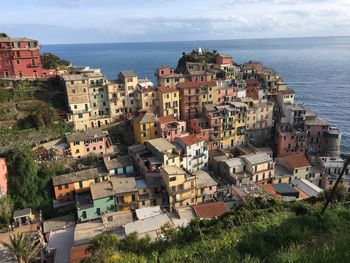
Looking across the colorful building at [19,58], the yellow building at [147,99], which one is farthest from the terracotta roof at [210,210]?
the colorful building at [19,58]

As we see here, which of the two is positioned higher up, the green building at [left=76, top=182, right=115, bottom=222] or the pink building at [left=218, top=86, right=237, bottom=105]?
the pink building at [left=218, top=86, right=237, bottom=105]

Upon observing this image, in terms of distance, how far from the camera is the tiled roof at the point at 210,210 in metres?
29.4

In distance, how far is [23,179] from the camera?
112ft

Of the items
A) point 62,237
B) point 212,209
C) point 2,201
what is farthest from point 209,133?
point 2,201

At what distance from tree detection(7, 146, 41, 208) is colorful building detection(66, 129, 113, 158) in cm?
537

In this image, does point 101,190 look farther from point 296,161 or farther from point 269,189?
point 296,161

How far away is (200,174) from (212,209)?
8914 mm

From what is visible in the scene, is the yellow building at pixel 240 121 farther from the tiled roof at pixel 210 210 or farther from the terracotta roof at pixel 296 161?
the tiled roof at pixel 210 210

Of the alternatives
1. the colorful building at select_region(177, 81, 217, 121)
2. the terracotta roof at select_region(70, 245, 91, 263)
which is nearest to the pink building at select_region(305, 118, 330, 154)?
the colorful building at select_region(177, 81, 217, 121)

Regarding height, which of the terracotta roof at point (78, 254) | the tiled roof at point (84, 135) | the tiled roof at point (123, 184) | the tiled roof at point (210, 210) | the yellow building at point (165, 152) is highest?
the tiled roof at point (84, 135)

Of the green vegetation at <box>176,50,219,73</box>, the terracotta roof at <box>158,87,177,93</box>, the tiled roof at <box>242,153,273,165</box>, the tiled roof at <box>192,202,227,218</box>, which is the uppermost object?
the green vegetation at <box>176,50,219,73</box>

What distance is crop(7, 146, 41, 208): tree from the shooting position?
33.6m

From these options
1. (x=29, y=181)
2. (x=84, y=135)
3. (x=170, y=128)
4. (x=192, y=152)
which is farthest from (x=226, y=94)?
(x=29, y=181)

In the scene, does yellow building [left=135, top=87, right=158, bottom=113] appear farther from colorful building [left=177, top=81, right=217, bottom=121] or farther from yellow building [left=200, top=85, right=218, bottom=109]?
yellow building [left=200, top=85, right=218, bottom=109]
